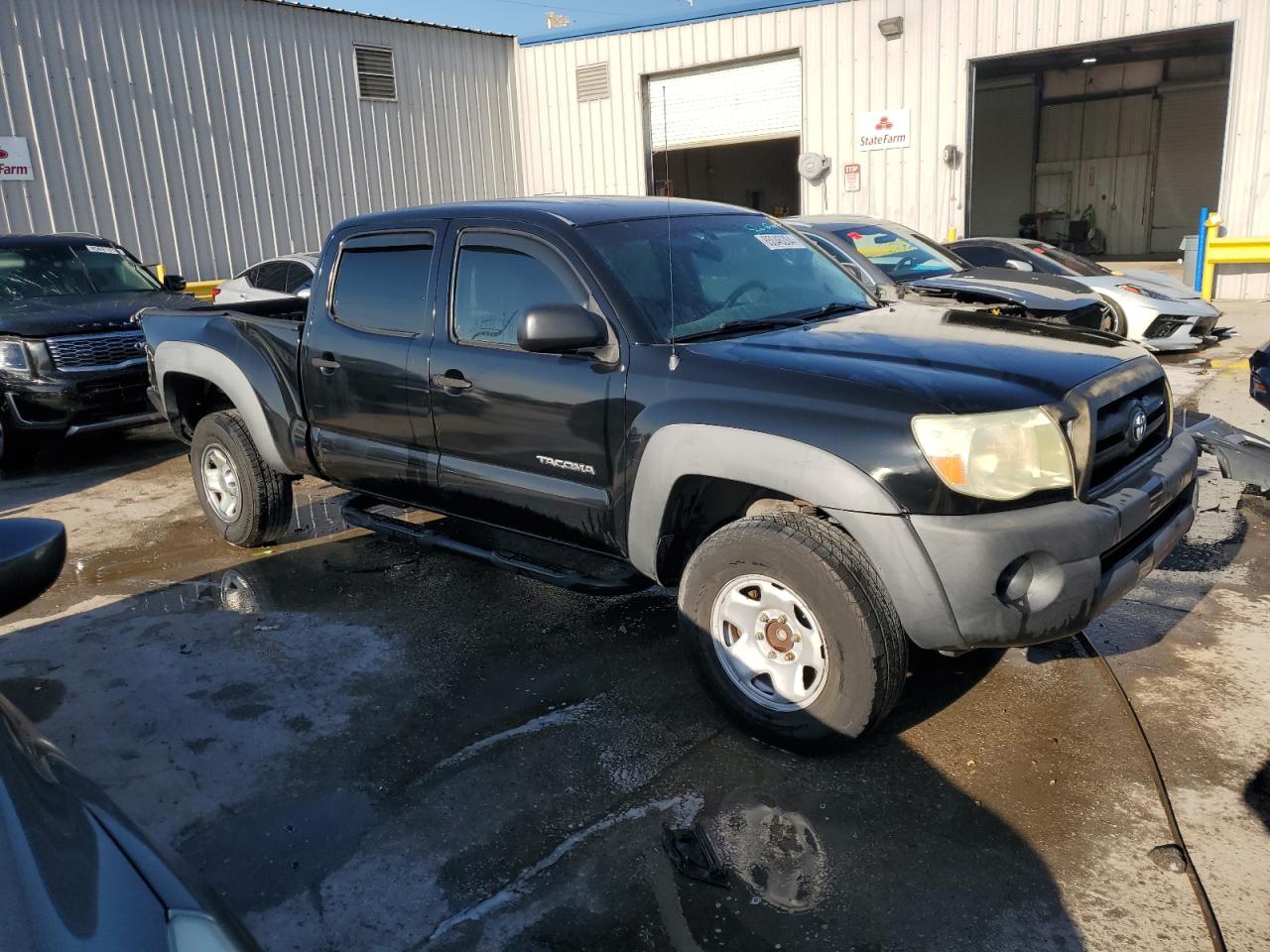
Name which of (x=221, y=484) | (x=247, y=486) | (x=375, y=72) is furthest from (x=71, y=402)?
(x=375, y=72)

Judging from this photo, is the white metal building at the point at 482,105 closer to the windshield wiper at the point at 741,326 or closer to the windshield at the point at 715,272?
the windshield at the point at 715,272

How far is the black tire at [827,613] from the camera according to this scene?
3.02 m

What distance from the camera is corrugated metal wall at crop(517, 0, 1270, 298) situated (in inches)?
550

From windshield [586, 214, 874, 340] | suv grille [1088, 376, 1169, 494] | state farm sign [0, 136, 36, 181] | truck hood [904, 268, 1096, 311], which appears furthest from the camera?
state farm sign [0, 136, 36, 181]

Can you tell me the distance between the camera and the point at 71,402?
25.2ft

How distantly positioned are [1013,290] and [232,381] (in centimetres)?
535

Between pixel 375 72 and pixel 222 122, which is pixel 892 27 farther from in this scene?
pixel 222 122

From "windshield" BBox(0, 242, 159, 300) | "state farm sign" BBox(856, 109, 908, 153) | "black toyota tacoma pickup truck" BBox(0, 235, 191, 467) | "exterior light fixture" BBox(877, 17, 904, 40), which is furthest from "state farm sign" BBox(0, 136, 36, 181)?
"exterior light fixture" BBox(877, 17, 904, 40)

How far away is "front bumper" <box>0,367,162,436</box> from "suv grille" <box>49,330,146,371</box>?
0.09 metres

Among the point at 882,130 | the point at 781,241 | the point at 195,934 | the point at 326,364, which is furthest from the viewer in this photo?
the point at 882,130

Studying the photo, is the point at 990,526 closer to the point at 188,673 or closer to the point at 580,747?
the point at 580,747

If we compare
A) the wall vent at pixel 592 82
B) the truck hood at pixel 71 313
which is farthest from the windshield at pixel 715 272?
the wall vent at pixel 592 82

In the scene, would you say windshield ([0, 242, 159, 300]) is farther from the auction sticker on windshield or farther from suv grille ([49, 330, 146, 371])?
the auction sticker on windshield

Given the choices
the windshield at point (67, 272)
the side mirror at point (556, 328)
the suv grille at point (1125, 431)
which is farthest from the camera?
the windshield at point (67, 272)
